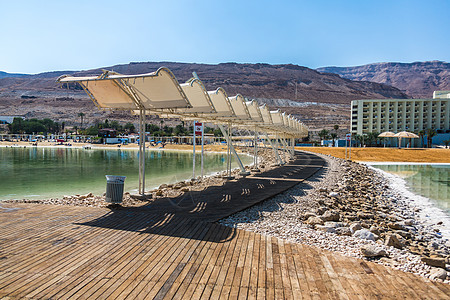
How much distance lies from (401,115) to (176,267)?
10333 centimetres

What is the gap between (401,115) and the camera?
301 ft

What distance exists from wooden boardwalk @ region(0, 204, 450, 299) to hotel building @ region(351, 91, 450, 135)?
9749 centimetres

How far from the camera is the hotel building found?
88938 millimetres

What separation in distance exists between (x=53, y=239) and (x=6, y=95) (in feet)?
723

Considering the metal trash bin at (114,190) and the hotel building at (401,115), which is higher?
the hotel building at (401,115)

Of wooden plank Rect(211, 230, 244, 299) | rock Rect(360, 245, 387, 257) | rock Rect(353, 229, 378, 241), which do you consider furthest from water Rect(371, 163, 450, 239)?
wooden plank Rect(211, 230, 244, 299)

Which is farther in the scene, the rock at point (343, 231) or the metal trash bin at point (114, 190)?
the metal trash bin at point (114, 190)

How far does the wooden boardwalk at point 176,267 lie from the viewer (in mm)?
3750

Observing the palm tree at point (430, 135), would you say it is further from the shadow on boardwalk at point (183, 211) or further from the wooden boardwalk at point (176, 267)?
the wooden boardwalk at point (176, 267)

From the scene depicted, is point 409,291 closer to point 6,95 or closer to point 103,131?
point 103,131

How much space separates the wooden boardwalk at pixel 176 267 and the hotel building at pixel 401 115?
97.5m

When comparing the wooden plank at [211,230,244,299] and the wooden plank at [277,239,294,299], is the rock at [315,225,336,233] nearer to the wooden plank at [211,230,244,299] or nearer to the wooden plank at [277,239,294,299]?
the wooden plank at [277,239,294,299]

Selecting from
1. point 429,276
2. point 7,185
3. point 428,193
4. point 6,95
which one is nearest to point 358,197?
point 428,193

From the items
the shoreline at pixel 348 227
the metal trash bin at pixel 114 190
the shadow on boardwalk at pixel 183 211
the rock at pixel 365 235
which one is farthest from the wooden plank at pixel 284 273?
the metal trash bin at pixel 114 190
